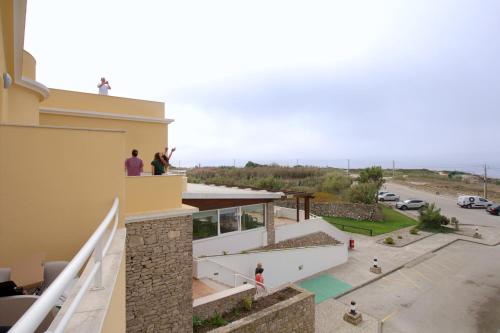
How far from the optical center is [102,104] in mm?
11203

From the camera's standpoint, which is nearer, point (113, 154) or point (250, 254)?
point (113, 154)

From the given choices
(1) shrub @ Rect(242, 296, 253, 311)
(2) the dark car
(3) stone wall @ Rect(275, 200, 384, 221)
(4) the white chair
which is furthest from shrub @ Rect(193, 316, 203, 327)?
(2) the dark car

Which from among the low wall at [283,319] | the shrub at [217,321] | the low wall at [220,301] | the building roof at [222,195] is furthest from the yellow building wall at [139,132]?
the low wall at [283,319]

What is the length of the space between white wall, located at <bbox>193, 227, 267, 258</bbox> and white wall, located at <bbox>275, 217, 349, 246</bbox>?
1.32 meters

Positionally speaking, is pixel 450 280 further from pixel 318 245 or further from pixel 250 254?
pixel 250 254

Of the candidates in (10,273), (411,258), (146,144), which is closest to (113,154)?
(10,273)

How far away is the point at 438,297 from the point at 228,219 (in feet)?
32.1

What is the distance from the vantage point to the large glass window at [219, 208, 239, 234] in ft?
42.0

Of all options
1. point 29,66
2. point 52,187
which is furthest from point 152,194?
point 29,66

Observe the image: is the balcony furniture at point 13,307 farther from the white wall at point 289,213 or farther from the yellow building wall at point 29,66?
the white wall at point 289,213

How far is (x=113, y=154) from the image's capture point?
4.35 meters

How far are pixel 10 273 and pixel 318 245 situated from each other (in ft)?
44.8

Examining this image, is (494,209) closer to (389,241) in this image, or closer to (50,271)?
(389,241)

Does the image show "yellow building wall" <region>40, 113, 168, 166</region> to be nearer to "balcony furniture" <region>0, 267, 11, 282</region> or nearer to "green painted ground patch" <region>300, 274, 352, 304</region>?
"balcony furniture" <region>0, 267, 11, 282</region>
